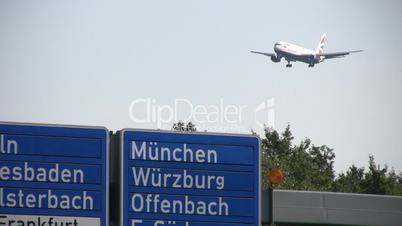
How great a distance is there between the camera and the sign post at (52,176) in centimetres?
1172

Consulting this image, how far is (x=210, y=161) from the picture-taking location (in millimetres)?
12180

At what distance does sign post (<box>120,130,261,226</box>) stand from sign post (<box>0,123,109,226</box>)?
0.26 m

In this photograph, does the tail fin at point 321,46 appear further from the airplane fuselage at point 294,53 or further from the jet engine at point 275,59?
the jet engine at point 275,59

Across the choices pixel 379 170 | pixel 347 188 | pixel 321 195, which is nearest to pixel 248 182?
pixel 321 195

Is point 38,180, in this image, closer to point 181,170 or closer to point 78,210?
point 78,210

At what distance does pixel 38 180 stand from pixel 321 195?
5.90 meters

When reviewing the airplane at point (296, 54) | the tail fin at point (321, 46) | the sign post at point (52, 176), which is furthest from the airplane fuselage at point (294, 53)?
the sign post at point (52, 176)

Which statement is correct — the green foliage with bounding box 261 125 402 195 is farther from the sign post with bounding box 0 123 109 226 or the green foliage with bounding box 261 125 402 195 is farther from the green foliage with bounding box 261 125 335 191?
the sign post with bounding box 0 123 109 226

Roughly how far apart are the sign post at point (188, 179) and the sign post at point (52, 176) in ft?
0.87

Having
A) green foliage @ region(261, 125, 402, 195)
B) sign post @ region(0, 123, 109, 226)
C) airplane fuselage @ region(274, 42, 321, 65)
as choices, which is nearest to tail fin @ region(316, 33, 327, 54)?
airplane fuselage @ region(274, 42, 321, 65)

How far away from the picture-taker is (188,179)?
12.1 metres

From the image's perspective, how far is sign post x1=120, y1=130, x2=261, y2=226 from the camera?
39.1 ft

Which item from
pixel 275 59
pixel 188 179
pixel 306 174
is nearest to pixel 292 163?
pixel 306 174

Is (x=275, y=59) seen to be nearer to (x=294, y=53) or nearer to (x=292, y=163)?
(x=294, y=53)
